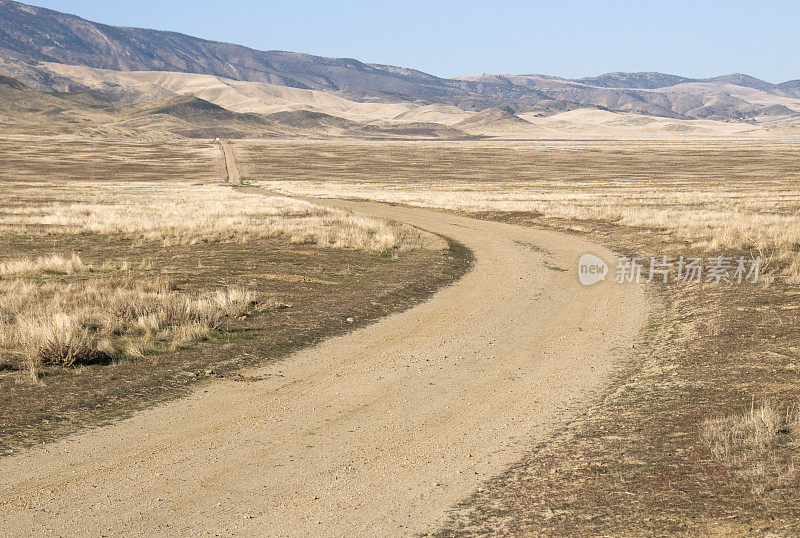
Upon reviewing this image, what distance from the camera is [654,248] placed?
26.5 metres

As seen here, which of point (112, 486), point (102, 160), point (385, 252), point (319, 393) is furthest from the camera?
point (102, 160)

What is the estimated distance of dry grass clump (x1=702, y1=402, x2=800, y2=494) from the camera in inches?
288

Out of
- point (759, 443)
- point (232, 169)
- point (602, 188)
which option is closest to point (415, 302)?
point (759, 443)

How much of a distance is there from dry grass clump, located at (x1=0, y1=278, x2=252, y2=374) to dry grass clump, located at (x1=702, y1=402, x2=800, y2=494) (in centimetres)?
911

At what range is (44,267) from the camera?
21719mm

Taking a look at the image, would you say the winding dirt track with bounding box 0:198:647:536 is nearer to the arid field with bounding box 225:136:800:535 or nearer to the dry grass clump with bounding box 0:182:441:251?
the arid field with bounding box 225:136:800:535

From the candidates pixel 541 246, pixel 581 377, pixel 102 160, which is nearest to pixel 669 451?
pixel 581 377

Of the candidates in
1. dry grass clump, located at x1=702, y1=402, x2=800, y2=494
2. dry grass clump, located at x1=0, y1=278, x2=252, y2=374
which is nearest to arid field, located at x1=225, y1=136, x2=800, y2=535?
dry grass clump, located at x1=702, y1=402, x2=800, y2=494

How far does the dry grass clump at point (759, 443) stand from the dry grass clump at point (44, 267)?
1910cm

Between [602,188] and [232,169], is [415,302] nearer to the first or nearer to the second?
[602,188]

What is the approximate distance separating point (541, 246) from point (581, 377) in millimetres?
17139

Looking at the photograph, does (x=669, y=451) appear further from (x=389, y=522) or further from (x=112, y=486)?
(x=112, y=486)

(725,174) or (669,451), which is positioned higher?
(725,174)

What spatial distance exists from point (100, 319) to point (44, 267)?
9.25 metres
